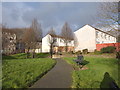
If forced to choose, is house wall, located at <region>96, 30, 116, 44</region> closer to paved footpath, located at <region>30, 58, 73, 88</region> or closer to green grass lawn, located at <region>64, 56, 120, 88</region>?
green grass lawn, located at <region>64, 56, 120, 88</region>

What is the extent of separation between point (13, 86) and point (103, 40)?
105 feet

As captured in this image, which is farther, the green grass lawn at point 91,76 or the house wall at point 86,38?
the house wall at point 86,38

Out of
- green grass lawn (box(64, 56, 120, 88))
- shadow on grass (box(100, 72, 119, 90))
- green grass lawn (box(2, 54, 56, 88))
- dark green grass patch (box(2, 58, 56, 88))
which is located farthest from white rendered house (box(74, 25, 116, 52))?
shadow on grass (box(100, 72, 119, 90))

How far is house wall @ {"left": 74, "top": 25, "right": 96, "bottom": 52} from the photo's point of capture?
3070cm

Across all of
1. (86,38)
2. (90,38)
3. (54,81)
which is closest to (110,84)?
(54,81)

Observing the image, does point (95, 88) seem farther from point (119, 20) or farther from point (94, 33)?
point (94, 33)

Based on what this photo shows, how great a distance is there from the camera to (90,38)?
3150 centimetres

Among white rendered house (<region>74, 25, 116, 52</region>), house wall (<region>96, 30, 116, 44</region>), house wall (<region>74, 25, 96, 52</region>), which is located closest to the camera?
white rendered house (<region>74, 25, 116, 52</region>)

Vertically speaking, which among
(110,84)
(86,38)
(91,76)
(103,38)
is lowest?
(91,76)

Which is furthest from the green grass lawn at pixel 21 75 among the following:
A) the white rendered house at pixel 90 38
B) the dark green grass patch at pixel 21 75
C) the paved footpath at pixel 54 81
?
the white rendered house at pixel 90 38

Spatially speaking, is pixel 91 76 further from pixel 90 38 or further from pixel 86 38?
pixel 86 38

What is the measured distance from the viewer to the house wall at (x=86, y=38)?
3070 cm

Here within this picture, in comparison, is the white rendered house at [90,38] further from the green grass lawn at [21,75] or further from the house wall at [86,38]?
the green grass lawn at [21,75]

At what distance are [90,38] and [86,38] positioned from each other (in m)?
1.32
